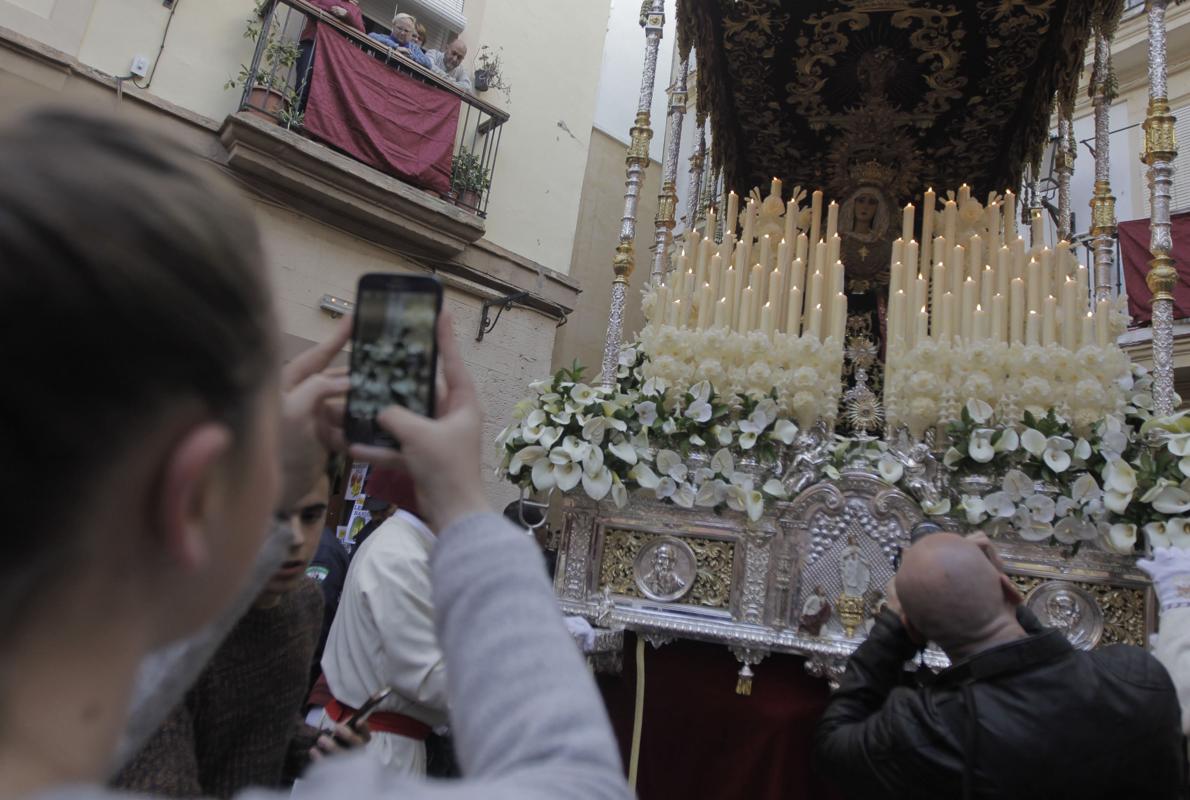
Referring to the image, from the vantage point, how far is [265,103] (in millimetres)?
6949

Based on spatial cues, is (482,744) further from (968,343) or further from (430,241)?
(430,241)

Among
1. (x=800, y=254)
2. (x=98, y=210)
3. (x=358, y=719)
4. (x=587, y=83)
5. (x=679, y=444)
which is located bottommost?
(x=358, y=719)

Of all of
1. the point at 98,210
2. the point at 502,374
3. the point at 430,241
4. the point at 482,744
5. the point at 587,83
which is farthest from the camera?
the point at 587,83

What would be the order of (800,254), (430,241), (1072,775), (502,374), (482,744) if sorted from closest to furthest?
(482,744) < (1072,775) < (800,254) < (430,241) < (502,374)

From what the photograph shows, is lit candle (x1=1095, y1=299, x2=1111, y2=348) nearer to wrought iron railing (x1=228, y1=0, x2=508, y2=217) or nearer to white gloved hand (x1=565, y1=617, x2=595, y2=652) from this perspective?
A: white gloved hand (x1=565, y1=617, x2=595, y2=652)

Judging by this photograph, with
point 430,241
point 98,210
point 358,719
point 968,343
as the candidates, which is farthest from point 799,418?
point 430,241

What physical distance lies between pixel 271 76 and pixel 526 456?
5.97 meters

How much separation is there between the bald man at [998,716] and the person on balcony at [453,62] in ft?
25.4

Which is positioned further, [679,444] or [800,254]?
[800,254]

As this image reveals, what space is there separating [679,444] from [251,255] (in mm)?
2185

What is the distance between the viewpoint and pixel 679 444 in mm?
2646

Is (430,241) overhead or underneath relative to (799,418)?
overhead

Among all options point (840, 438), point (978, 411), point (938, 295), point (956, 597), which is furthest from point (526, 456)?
point (938, 295)

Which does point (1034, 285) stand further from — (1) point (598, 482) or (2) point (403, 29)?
(2) point (403, 29)
